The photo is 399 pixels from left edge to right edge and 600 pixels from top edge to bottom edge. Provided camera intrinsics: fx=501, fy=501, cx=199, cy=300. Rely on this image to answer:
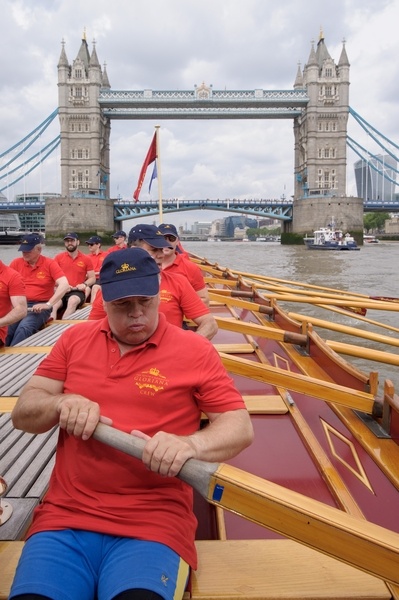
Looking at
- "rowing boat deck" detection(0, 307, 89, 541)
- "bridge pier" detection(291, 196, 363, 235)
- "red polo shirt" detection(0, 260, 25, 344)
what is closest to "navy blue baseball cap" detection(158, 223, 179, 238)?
"red polo shirt" detection(0, 260, 25, 344)

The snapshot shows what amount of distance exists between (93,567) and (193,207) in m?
52.7

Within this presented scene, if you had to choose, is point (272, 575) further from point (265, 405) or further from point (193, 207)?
point (193, 207)

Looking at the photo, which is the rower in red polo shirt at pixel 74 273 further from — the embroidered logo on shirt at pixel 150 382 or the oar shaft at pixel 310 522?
the oar shaft at pixel 310 522

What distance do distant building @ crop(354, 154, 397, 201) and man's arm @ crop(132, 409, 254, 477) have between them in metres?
62.2

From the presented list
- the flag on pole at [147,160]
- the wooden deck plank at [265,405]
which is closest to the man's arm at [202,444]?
the wooden deck plank at [265,405]

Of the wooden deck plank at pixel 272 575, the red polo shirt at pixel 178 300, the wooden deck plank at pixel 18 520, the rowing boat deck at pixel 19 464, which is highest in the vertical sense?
the red polo shirt at pixel 178 300

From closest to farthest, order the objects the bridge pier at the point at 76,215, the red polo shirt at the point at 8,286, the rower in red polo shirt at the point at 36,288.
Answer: the red polo shirt at the point at 8,286 < the rower in red polo shirt at the point at 36,288 < the bridge pier at the point at 76,215

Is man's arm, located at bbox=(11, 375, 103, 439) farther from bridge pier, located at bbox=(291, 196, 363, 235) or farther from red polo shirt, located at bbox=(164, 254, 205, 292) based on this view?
bridge pier, located at bbox=(291, 196, 363, 235)

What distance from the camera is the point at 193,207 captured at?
174 ft

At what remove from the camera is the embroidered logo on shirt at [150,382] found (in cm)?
145

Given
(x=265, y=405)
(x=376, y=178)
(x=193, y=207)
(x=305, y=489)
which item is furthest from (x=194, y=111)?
(x=305, y=489)

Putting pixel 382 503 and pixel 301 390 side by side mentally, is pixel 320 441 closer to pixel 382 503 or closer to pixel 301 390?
pixel 301 390

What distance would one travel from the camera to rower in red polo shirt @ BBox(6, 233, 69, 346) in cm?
509

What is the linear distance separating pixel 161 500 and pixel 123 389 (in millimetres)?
324
